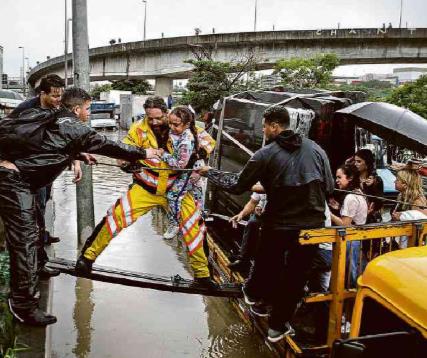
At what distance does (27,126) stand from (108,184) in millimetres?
9781

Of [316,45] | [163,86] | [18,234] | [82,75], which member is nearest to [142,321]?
[18,234]

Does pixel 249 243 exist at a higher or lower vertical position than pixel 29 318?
higher

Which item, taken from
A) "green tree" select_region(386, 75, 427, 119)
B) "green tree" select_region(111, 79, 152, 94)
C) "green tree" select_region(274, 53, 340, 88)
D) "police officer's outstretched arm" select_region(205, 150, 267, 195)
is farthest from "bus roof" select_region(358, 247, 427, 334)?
"green tree" select_region(111, 79, 152, 94)

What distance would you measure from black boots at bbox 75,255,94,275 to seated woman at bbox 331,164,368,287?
228cm

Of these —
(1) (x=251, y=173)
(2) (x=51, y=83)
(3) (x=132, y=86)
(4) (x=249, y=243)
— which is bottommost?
(4) (x=249, y=243)

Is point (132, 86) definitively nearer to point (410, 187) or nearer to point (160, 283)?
point (410, 187)

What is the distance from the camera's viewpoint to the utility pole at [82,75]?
Result: 23.0 ft

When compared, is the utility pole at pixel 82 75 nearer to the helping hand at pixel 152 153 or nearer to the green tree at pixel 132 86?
the helping hand at pixel 152 153

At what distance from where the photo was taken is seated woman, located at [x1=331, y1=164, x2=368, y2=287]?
392cm

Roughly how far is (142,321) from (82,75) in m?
3.77

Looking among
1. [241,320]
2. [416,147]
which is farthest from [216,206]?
[416,147]

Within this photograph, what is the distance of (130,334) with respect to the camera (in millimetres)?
4879

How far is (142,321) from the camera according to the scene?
17.0ft

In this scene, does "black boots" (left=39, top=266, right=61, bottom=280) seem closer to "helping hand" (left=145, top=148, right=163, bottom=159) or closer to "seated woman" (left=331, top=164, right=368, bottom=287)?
"helping hand" (left=145, top=148, right=163, bottom=159)
